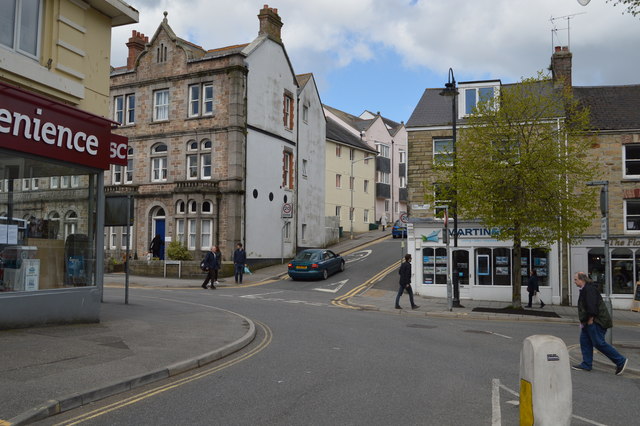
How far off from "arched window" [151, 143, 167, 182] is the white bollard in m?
29.9

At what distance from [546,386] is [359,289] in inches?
750

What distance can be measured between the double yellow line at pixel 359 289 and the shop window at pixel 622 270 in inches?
417

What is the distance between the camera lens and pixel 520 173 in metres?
18.6

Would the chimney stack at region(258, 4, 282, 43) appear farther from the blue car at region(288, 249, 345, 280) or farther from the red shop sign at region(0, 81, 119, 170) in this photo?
the red shop sign at region(0, 81, 119, 170)

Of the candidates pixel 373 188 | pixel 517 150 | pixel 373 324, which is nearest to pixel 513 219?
pixel 517 150

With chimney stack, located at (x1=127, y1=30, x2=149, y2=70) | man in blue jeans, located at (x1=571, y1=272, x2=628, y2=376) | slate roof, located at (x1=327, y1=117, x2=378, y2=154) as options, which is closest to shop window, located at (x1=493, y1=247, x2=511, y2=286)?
man in blue jeans, located at (x1=571, y1=272, x2=628, y2=376)

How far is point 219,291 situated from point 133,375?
14886mm

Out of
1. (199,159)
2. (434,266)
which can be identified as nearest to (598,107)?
(434,266)

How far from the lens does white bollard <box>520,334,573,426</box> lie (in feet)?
18.5

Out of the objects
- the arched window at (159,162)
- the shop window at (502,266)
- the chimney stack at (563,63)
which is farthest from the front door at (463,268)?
the arched window at (159,162)

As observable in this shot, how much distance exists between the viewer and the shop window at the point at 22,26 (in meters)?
10.5

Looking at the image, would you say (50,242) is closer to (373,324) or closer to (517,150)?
(373,324)

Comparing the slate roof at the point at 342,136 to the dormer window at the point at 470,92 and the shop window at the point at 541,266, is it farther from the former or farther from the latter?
the shop window at the point at 541,266

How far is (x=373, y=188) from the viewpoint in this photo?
57906 millimetres
